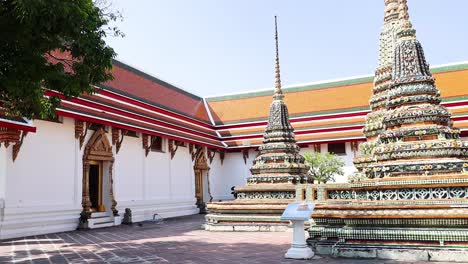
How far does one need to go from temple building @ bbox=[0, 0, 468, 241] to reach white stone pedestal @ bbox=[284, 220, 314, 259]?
0.53 meters

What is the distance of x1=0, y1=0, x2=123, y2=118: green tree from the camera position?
16.8 feet

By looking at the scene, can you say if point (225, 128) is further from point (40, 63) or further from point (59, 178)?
point (40, 63)

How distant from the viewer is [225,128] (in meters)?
24.0

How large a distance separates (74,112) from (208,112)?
12.9 meters

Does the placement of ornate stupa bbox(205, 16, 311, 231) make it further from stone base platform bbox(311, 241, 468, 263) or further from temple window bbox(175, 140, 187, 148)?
temple window bbox(175, 140, 187, 148)

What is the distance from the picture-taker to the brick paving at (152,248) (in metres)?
6.99

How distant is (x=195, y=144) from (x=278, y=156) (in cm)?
782

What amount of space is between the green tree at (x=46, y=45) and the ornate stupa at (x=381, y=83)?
6.68m

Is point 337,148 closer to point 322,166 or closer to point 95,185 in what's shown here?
point 322,166

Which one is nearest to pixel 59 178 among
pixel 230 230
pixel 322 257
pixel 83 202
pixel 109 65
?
pixel 83 202

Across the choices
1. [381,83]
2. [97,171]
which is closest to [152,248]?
[381,83]

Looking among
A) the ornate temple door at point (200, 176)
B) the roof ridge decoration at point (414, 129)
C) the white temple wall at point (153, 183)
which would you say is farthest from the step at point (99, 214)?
the roof ridge decoration at point (414, 129)

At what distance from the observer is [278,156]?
1323cm

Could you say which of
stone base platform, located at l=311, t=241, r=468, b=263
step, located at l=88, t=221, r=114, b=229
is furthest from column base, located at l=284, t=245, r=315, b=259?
step, located at l=88, t=221, r=114, b=229
